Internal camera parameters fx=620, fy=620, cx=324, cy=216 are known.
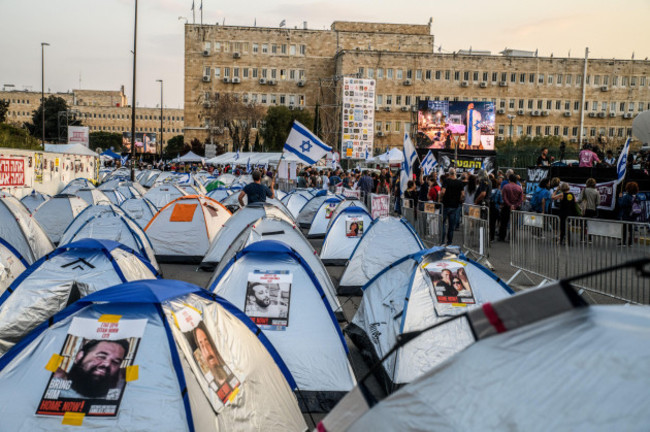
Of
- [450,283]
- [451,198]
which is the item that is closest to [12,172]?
[451,198]

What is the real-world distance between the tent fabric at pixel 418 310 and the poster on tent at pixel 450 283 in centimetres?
1

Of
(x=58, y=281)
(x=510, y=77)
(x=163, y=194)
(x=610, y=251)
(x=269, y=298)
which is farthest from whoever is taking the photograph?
(x=510, y=77)

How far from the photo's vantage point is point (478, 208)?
41.5 ft

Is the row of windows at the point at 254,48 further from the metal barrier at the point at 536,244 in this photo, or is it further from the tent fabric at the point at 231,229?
the metal barrier at the point at 536,244

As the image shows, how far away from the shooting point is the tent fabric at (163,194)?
2327cm

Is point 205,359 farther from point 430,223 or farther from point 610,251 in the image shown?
point 430,223

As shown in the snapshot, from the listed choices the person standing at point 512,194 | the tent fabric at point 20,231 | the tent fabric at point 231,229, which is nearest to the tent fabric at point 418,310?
the tent fabric at point 231,229

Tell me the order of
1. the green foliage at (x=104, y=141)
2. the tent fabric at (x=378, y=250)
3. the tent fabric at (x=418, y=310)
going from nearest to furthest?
the tent fabric at (x=418, y=310) → the tent fabric at (x=378, y=250) → the green foliage at (x=104, y=141)

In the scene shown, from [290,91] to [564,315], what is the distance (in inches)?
3279

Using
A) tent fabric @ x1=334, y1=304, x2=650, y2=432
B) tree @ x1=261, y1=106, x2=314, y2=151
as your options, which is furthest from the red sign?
tree @ x1=261, y1=106, x2=314, y2=151

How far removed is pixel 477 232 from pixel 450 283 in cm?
601

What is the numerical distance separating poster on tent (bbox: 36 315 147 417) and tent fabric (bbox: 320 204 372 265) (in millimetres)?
9288

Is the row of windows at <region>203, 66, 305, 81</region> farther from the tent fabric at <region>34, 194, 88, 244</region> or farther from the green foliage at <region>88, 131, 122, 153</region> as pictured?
the tent fabric at <region>34, 194, 88, 244</region>

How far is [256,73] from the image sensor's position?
83.3 m
